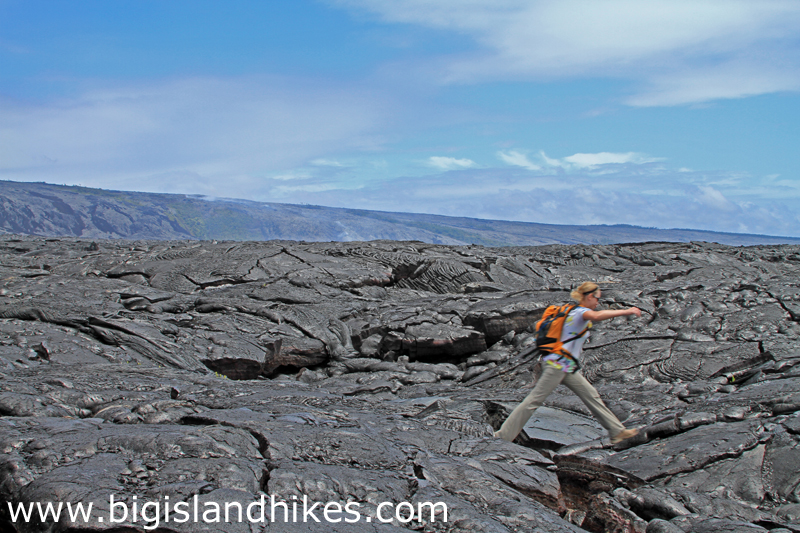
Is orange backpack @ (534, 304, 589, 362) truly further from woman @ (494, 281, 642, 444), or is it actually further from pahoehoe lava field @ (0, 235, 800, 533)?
pahoehoe lava field @ (0, 235, 800, 533)

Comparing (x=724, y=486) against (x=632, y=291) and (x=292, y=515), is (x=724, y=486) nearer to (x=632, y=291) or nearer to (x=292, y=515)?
(x=292, y=515)

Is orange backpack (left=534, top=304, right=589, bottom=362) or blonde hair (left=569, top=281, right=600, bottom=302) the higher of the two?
blonde hair (left=569, top=281, right=600, bottom=302)

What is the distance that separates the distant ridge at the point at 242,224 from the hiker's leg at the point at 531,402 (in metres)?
53.0

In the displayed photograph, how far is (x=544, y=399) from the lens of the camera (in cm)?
636

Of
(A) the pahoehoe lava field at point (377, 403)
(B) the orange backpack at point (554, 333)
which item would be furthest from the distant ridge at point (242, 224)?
→ (B) the orange backpack at point (554, 333)

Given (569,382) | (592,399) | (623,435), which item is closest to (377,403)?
(569,382)

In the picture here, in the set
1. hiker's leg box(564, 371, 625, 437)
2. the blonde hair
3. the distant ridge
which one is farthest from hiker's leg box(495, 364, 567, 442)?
the distant ridge

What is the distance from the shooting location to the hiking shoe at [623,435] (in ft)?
21.0

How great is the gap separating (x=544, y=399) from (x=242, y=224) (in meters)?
78.8

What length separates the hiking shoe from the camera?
21.0ft

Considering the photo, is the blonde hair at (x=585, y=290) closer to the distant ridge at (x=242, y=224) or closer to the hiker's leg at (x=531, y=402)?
the hiker's leg at (x=531, y=402)

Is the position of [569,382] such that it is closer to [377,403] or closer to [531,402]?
[531,402]

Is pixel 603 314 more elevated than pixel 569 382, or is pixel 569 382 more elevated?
pixel 603 314

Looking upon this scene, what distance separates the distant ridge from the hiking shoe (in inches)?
2092
